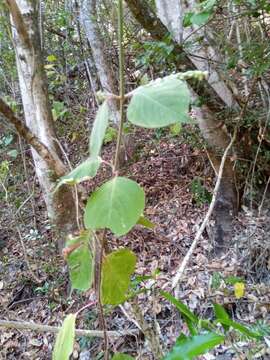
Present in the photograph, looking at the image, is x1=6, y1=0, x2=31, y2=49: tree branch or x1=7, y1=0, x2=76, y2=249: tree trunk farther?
x1=7, y1=0, x2=76, y2=249: tree trunk

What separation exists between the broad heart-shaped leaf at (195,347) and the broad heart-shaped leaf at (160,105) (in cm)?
88

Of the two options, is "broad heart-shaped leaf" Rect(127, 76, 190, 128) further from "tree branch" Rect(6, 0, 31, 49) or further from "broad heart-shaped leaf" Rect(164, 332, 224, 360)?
"broad heart-shaped leaf" Rect(164, 332, 224, 360)

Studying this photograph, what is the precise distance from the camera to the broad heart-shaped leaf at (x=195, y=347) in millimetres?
1172

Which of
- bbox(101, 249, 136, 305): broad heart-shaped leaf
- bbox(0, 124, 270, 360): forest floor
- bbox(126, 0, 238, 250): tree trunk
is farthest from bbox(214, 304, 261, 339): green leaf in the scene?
bbox(126, 0, 238, 250): tree trunk

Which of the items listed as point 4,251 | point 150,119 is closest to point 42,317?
point 4,251

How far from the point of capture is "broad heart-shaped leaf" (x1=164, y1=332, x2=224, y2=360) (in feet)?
3.84

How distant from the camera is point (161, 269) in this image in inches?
98.3

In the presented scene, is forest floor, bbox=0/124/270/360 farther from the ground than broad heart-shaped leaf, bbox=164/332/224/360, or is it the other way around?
broad heart-shaped leaf, bbox=164/332/224/360

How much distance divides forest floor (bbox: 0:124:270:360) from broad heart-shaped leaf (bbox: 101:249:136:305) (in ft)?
3.00

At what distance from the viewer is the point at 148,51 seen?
203 cm

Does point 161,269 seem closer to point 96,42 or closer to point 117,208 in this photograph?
point 117,208

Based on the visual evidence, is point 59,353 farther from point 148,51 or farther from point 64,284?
point 64,284

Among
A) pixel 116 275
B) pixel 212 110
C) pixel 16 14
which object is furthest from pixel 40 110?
pixel 116 275

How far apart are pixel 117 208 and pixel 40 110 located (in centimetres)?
210
